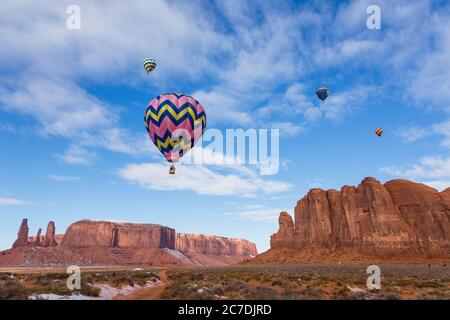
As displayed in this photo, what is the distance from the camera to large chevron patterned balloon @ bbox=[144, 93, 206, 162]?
27.0m

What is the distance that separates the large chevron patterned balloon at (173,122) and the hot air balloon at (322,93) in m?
21.2

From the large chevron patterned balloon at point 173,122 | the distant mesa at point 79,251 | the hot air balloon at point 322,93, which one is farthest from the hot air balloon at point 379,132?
the distant mesa at point 79,251

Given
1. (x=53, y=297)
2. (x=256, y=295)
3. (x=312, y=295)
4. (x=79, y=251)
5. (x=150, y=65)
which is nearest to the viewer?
(x=53, y=297)

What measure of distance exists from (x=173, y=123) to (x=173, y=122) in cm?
9

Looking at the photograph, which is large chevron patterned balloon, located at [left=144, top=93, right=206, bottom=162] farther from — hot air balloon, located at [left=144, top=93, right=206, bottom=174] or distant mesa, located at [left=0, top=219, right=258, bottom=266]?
distant mesa, located at [left=0, top=219, right=258, bottom=266]

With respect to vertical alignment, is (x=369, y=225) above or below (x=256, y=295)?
above

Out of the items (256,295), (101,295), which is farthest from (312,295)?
(101,295)

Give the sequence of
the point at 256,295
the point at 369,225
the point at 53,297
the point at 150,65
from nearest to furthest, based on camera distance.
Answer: the point at 53,297, the point at 256,295, the point at 150,65, the point at 369,225

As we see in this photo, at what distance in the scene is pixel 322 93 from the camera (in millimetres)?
42969

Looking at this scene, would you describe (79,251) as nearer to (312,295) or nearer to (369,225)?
(369,225)

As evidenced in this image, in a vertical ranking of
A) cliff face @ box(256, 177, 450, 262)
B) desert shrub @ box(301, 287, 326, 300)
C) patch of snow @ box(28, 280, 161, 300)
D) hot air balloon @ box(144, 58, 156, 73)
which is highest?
hot air balloon @ box(144, 58, 156, 73)

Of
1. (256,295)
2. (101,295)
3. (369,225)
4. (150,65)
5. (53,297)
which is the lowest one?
(101,295)

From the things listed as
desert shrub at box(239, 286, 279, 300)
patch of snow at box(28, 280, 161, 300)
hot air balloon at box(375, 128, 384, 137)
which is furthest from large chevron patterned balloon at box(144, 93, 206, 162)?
hot air balloon at box(375, 128, 384, 137)
